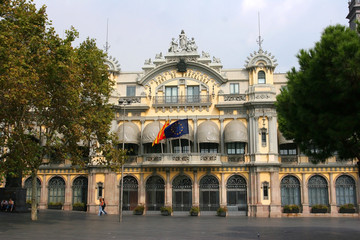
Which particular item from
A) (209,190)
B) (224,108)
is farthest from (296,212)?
(224,108)

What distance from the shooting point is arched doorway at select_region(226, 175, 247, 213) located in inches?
1626

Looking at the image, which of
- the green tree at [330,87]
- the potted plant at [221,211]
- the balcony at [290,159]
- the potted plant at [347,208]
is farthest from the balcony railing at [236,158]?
the green tree at [330,87]

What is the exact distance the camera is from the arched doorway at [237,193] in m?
41.3

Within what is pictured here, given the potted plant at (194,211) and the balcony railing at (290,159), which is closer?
the potted plant at (194,211)

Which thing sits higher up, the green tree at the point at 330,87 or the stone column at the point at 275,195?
the green tree at the point at 330,87

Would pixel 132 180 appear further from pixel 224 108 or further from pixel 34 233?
pixel 34 233

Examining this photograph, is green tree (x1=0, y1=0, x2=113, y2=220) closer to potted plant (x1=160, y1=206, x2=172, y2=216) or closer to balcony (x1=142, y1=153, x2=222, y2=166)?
balcony (x1=142, y1=153, x2=222, y2=166)

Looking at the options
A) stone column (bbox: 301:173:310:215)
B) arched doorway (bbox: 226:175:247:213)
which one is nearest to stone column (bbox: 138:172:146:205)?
arched doorway (bbox: 226:175:247:213)

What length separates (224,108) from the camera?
43.3 meters

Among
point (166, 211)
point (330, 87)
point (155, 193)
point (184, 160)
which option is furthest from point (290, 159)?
point (330, 87)

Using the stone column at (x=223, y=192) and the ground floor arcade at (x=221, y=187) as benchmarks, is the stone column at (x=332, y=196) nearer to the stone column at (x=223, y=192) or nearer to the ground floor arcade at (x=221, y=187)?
the ground floor arcade at (x=221, y=187)

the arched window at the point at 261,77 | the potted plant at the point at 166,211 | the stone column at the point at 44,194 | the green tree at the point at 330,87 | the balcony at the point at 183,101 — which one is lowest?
the potted plant at the point at 166,211

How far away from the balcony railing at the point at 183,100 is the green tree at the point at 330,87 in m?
25.0

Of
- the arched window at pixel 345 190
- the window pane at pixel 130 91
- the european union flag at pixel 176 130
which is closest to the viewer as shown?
the european union flag at pixel 176 130
